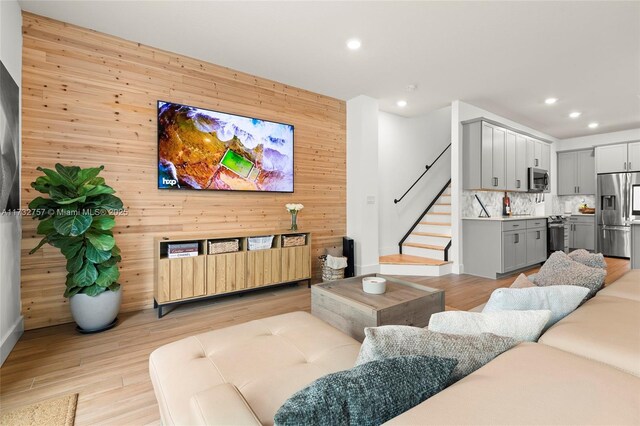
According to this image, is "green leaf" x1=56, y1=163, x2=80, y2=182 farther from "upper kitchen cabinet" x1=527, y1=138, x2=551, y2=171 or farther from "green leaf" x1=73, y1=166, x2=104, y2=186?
"upper kitchen cabinet" x1=527, y1=138, x2=551, y2=171

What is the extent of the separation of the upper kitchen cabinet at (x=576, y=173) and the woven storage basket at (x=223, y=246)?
811 centimetres

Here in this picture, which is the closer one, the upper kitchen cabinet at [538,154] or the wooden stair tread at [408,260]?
the wooden stair tread at [408,260]

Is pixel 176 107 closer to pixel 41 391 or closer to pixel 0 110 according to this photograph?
pixel 0 110

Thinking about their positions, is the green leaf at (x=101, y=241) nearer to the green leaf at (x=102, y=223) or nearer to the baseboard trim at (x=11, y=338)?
the green leaf at (x=102, y=223)

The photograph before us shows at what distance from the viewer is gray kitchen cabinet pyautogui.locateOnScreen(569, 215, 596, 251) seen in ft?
22.8

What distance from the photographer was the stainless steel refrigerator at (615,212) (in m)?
6.30

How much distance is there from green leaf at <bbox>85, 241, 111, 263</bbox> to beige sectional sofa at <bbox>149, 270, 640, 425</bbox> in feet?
5.27

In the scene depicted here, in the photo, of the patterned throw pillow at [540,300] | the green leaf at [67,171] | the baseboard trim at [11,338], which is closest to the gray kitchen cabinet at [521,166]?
the patterned throw pillow at [540,300]

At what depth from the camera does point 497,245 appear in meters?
4.70

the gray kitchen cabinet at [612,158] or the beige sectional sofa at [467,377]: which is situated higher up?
the gray kitchen cabinet at [612,158]

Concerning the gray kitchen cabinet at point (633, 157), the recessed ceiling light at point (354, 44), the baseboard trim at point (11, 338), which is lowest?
the baseboard trim at point (11, 338)

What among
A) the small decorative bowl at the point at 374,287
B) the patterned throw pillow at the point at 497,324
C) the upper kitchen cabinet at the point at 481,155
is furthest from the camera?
the upper kitchen cabinet at the point at 481,155

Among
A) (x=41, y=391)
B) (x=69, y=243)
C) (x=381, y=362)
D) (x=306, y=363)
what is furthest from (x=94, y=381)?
(x=381, y=362)

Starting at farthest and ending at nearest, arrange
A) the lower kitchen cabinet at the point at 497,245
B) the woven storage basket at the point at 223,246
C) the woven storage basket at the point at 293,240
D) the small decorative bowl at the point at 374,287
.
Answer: the lower kitchen cabinet at the point at 497,245, the woven storage basket at the point at 293,240, the woven storage basket at the point at 223,246, the small decorative bowl at the point at 374,287
